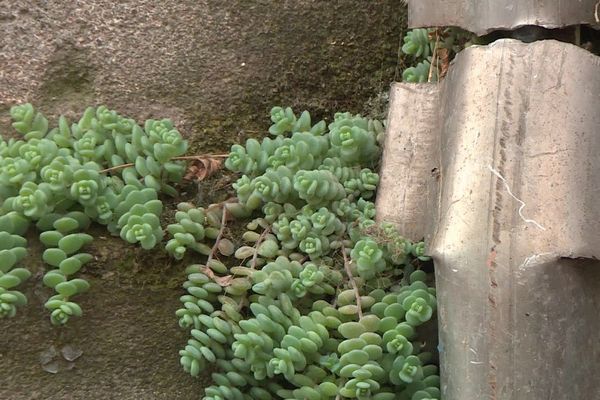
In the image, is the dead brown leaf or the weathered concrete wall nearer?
the weathered concrete wall

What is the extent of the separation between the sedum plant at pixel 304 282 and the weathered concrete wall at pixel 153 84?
76 mm

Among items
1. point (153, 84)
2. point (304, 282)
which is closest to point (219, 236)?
point (304, 282)

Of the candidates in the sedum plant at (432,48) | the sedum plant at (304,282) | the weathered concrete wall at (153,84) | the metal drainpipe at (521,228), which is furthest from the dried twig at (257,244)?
the sedum plant at (432,48)

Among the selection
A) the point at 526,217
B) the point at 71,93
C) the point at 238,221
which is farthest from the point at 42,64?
the point at 526,217

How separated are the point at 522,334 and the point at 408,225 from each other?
0.29 meters

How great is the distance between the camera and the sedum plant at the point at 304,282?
1.17m

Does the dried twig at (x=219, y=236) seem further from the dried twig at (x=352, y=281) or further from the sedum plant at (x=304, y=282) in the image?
the dried twig at (x=352, y=281)

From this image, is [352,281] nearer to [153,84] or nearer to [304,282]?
[304,282]

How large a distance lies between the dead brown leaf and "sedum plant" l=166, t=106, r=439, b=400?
62 millimetres

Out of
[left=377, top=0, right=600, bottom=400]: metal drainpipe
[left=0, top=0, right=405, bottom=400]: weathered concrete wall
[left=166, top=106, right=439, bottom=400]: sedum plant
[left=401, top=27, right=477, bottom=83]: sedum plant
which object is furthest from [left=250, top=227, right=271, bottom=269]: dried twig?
[left=401, top=27, right=477, bottom=83]: sedum plant

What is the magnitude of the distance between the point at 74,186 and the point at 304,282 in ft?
1.21

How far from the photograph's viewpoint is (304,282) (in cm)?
121

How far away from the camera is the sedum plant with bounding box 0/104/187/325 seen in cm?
118

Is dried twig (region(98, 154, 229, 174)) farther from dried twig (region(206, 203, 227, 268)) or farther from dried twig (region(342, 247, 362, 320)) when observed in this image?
dried twig (region(342, 247, 362, 320))
